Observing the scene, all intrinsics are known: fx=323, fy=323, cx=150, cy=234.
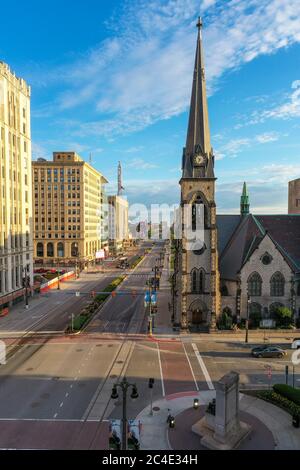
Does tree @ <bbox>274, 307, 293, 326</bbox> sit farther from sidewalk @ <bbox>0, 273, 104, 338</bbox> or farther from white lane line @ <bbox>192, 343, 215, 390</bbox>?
sidewalk @ <bbox>0, 273, 104, 338</bbox>

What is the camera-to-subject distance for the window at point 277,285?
42875 millimetres

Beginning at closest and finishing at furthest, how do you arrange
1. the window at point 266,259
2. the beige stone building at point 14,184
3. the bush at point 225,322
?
the bush at point 225,322 < the window at point 266,259 < the beige stone building at point 14,184

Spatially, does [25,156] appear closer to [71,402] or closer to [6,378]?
[6,378]

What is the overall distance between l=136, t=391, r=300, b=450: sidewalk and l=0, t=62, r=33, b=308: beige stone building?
122 feet

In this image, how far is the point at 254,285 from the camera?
141 ft

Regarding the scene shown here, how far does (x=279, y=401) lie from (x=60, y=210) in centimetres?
9875

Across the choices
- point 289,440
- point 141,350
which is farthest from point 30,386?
point 289,440

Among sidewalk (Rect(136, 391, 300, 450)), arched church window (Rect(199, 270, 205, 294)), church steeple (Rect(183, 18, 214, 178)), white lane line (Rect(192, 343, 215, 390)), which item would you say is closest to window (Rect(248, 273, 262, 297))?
arched church window (Rect(199, 270, 205, 294))

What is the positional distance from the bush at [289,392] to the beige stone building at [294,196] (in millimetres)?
67325

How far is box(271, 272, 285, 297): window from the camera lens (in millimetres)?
42875

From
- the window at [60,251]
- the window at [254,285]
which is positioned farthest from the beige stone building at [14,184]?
the window at [60,251]

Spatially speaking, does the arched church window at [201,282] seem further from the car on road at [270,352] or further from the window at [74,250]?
the window at [74,250]

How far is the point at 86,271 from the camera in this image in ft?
324
